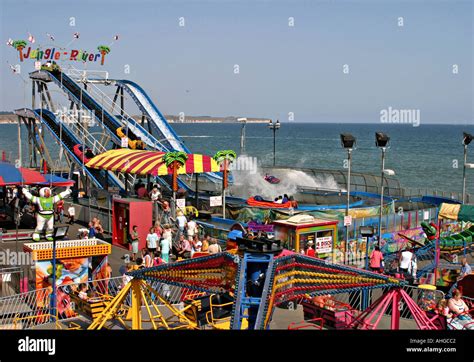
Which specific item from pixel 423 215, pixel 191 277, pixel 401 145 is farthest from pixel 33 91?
pixel 401 145

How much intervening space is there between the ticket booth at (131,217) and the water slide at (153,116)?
18266 mm

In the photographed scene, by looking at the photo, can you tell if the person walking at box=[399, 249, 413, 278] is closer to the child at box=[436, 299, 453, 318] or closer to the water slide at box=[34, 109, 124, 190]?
the child at box=[436, 299, 453, 318]

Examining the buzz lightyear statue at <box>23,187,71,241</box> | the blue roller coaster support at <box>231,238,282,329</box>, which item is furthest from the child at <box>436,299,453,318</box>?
the buzz lightyear statue at <box>23,187,71,241</box>

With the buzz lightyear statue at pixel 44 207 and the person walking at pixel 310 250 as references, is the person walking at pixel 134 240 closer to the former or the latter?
the buzz lightyear statue at pixel 44 207

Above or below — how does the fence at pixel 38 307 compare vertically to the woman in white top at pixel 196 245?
below

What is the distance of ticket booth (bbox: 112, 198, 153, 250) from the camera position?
76.3ft

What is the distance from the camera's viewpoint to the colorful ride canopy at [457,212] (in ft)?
85.7

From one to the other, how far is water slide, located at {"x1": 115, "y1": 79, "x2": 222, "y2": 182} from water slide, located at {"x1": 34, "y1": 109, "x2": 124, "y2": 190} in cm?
706

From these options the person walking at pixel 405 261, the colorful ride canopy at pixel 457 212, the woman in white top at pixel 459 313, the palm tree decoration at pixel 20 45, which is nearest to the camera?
the woman in white top at pixel 459 313

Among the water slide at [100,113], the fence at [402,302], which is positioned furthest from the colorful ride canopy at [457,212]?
the water slide at [100,113]

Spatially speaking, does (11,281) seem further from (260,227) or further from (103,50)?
(103,50)

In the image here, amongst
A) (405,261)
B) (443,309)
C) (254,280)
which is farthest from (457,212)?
(254,280)
